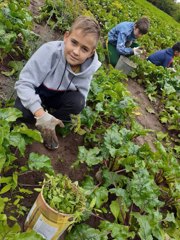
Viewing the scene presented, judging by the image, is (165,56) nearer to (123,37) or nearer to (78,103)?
(123,37)

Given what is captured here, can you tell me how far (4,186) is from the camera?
2.67 meters

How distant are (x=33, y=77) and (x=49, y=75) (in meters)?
0.21

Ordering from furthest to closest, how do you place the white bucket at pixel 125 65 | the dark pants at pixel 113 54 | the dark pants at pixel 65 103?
the dark pants at pixel 113 54
the white bucket at pixel 125 65
the dark pants at pixel 65 103

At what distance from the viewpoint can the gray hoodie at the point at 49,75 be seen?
9.79ft

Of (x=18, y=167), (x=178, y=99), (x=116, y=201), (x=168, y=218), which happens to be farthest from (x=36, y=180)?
(x=178, y=99)

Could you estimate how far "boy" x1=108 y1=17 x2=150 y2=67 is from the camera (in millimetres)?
6445

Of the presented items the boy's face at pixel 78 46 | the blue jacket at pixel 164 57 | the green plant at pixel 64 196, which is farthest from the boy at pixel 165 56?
the green plant at pixel 64 196

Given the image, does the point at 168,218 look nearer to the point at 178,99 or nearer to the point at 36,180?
the point at 36,180

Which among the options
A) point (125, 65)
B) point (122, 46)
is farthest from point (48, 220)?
point (122, 46)

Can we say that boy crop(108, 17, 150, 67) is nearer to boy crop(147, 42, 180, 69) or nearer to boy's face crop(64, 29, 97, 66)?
boy crop(147, 42, 180, 69)

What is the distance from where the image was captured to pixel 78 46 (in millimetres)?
2988

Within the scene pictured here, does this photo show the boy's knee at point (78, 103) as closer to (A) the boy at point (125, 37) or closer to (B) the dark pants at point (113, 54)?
(A) the boy at point (125, 37)

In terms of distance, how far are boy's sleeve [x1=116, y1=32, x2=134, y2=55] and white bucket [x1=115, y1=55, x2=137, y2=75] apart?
0.10 m

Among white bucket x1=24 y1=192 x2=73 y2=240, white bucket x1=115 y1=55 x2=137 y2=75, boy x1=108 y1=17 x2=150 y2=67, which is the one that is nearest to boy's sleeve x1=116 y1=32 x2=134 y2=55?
boy x1=108 y1=17 x2=150 y2=67
